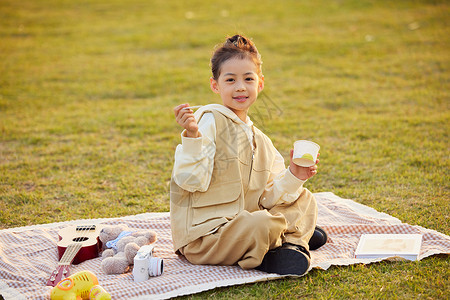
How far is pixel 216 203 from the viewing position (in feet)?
10.8

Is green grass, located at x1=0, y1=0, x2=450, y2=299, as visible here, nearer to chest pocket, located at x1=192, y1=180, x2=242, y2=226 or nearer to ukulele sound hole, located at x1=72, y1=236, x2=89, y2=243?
chest pocket, located at x1=192, y1=180, x2=242, y2=226

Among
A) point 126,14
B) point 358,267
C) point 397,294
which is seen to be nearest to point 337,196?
point 358,267

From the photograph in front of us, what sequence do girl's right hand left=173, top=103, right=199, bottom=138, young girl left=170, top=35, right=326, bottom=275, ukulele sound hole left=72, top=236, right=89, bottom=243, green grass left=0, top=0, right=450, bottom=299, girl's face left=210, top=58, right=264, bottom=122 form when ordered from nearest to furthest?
girl's right hand left=173, top=103, right=199, bottom=138 → young girl left=170, top=35, right=326, bottom=275 → girl's face left=210, top=58, right=264, bottom=122 → ukulele sound hole left=72, top=236, right=89, bottom=243 → green grass left=0, top=0, right=450, bottom=299

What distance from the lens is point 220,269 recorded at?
128 inches

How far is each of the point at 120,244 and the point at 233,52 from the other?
147 cm

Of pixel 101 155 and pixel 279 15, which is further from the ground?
pixel 279 15

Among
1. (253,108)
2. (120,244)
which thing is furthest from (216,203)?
(253,108)

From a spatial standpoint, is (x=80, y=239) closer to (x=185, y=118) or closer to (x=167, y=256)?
(x=167, y=256)

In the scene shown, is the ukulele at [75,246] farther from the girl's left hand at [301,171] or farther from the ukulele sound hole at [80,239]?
the girl's left hand at [301,171]

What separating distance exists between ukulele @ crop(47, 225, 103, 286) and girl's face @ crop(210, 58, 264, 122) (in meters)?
1.32

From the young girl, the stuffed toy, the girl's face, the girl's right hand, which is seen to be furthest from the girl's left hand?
the stuffed toy

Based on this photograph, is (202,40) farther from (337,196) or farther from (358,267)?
(358,267)

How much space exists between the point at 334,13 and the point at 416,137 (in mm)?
8858

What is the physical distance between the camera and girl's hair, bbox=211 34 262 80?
3.43 meters
